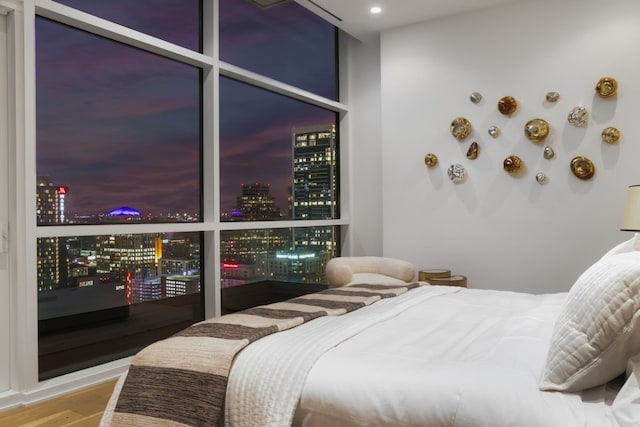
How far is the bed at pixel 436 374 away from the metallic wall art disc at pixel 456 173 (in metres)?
2.75

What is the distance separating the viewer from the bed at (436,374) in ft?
4.11

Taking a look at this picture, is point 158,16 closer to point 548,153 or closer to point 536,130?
point 536,130

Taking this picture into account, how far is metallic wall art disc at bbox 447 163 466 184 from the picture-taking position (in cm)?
464

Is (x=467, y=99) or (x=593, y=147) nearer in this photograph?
(x=593, y=147)

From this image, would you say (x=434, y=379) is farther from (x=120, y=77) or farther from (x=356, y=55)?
(x=356, y=55)

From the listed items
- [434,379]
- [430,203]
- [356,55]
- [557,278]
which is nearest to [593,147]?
[557,278]

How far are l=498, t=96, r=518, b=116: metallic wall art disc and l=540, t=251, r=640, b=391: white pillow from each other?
10.8 feet

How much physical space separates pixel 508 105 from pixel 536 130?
339mm

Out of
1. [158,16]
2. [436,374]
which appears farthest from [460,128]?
[436,374]

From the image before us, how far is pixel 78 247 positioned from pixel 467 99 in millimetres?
3514

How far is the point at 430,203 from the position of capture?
4.82 metres

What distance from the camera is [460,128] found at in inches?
182

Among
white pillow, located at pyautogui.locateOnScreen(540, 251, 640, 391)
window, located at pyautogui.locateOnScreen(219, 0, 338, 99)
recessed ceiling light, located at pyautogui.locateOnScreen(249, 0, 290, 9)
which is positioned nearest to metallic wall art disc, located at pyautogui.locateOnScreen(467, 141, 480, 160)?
window, located at pyautogui.locateOnScreen(219, 0, 338, 99)

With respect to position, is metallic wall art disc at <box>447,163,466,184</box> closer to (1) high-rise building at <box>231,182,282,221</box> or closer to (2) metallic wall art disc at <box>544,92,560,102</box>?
(2) metallic wall art disc at <box>544,92,560,102</box>
